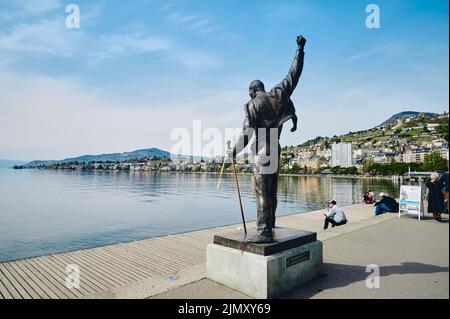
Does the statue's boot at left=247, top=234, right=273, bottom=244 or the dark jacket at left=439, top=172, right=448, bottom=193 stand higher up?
the dark jacket at left=439, top=172, right=448, bottom=193

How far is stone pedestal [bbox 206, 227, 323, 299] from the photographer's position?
5105mm

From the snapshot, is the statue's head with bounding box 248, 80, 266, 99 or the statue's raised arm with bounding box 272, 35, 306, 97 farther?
the statue's head with bounding box 248, 80, 266, 99

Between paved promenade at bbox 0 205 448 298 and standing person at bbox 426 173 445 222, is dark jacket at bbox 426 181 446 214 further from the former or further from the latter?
paved promenade at bbox 0 205 448 298

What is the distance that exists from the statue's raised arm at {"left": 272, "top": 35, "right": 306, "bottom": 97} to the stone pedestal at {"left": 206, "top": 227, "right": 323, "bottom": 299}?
263cm

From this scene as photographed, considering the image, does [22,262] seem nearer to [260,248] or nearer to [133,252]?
[133,252]

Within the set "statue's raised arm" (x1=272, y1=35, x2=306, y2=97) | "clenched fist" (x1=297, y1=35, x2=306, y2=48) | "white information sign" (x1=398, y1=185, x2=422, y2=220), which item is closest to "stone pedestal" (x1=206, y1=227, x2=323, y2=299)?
"statue's raised arm" (x1=272, y1=35, x2=306, y2=97)

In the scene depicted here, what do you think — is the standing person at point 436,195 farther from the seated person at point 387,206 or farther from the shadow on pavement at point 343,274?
the shadow on pavement at point 343,274

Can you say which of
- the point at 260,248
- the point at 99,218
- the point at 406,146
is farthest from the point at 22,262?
the point at 406,146

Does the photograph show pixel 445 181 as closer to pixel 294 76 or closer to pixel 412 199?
pixel 412 199

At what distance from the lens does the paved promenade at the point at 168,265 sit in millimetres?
5527

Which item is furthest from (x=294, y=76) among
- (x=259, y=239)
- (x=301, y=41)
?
(x=259, y=239)

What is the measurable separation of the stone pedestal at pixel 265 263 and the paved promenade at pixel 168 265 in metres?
0.20

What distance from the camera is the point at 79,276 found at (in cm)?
713
